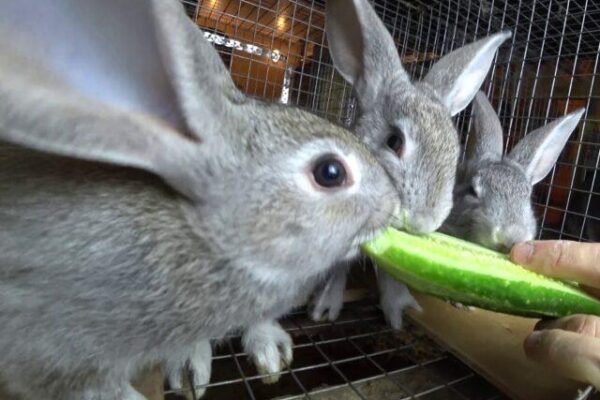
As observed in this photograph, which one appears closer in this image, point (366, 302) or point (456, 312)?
point (456, 312)

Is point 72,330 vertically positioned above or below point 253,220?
below

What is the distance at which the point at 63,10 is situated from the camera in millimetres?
518

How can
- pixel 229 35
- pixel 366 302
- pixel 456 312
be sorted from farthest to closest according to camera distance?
1. pixel 229 35
2. pixel 366 302
3. pixel 456 312

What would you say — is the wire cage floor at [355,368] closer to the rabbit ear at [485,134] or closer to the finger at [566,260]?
the finger at [566,260]

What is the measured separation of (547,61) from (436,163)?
59.4 inches

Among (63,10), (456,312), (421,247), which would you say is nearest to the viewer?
(63,10)

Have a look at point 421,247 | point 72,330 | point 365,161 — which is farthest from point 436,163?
point 72,330

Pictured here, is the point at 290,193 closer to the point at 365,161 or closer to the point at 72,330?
the point at 365,161

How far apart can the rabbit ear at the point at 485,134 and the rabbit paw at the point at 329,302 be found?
83 cm

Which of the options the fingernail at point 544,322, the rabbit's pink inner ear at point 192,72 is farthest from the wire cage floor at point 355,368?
the rabbit's pink inner ear at point 192,72

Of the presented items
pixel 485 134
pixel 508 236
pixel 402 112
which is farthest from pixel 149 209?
pixel 485 134

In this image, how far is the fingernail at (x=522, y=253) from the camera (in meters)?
0.95

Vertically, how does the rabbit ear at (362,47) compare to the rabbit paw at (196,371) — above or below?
above

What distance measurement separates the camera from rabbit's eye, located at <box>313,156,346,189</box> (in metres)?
0.70
